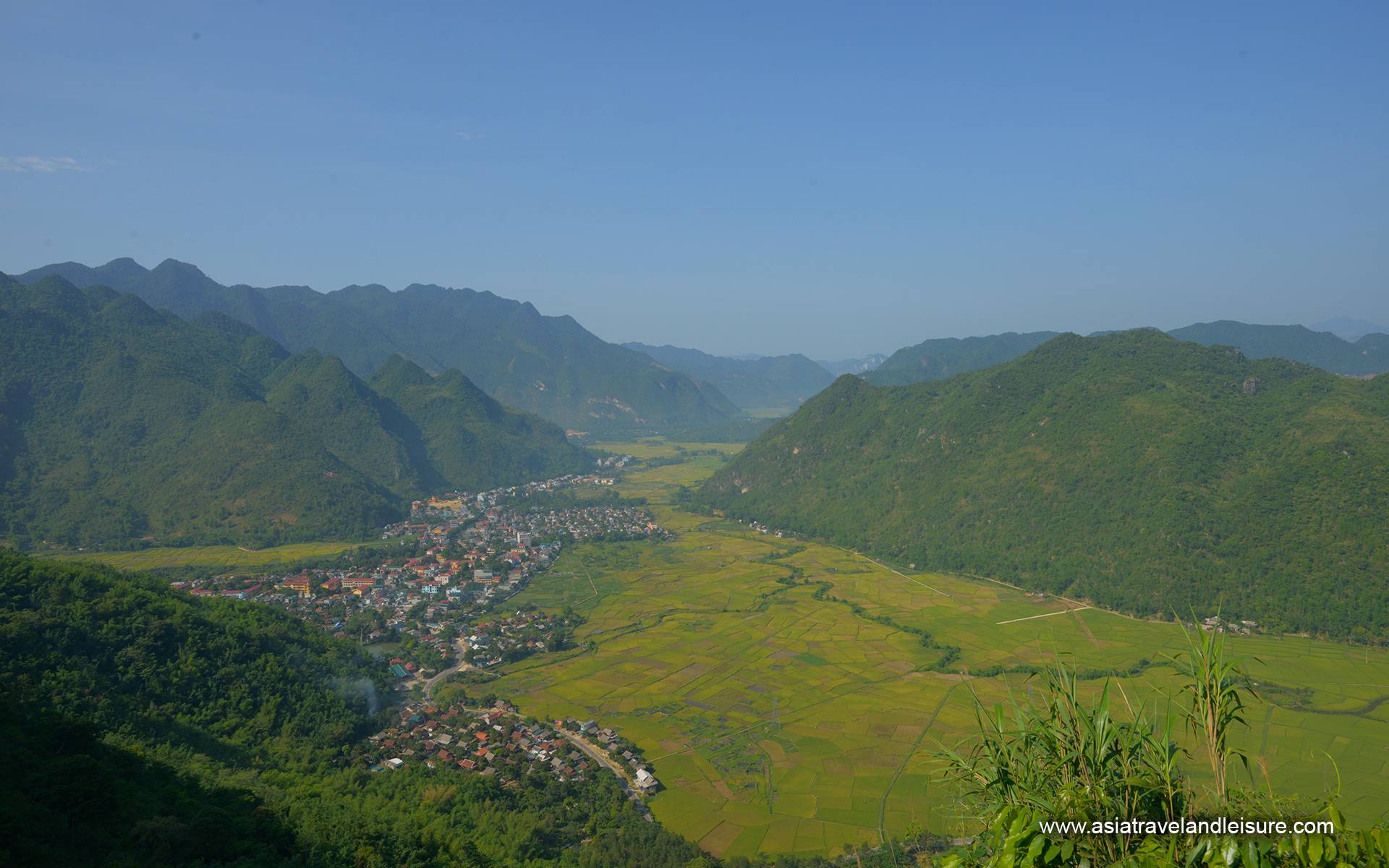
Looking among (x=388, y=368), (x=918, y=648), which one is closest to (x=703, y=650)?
(x=918, y=648)

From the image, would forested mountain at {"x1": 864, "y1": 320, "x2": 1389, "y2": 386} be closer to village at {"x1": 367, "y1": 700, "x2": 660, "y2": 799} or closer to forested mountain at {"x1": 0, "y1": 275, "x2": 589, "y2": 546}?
forested mountain at {"x1": 0, "y1": 275, "x2": 589, "y2": 546}

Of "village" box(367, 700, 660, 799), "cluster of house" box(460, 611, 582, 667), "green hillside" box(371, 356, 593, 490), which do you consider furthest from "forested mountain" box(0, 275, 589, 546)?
"village" box(367, 700, 660, 799)

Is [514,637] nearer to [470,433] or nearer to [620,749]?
[620,749]

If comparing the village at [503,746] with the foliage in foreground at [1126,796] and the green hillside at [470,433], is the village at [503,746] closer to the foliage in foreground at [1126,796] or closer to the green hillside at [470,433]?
the foliage in foreground at [1126,796]

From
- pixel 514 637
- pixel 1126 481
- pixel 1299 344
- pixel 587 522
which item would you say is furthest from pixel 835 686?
pixel 1299 344

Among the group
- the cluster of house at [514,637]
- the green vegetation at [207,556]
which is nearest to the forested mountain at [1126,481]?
the cluster of house at [514,637]

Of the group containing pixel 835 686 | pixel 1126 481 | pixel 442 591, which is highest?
pixel 1126 481
